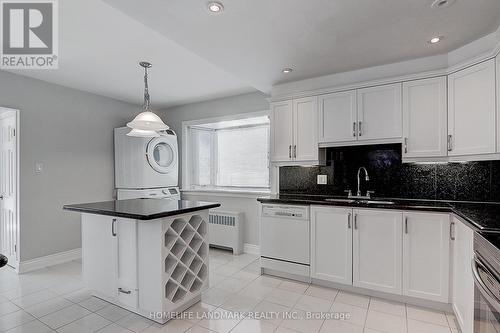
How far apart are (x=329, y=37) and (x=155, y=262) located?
2.30 meters

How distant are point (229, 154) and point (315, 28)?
2808mm

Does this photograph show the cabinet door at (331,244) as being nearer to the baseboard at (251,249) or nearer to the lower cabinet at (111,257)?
the baseboard at (251,249)

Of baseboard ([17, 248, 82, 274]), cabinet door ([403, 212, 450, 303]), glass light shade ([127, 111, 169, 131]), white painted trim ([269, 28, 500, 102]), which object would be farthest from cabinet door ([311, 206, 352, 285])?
baseboard ([17, 248, 82, 274])

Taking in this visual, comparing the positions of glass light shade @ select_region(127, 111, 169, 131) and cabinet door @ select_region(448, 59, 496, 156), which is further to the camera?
glass light shade @ select_region(127, 111, 169, 131)

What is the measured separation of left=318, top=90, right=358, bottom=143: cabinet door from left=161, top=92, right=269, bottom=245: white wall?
104cm

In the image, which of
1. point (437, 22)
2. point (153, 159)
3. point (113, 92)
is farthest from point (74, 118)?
point (437, 22)

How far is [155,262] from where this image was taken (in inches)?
81.4

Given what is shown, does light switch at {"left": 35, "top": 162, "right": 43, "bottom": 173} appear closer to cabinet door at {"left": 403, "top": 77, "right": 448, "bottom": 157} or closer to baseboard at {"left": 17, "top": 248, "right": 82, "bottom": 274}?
baseboard at {"left": 17, "top": 248, "right": 82, "bottom": 274}

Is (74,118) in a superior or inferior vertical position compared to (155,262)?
superior

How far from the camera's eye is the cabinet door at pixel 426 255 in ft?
7.23

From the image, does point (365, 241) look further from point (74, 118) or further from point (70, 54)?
point (74, 118)

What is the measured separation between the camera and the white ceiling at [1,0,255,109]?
2061 mm

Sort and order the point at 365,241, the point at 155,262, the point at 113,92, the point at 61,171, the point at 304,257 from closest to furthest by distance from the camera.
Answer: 1. the point at 155,262
2. the point at 365,241
3. the point at 304,257
4. the point at 61,171
5. the point at 113,92

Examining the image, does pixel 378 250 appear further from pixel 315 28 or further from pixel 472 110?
pixel 315 28
